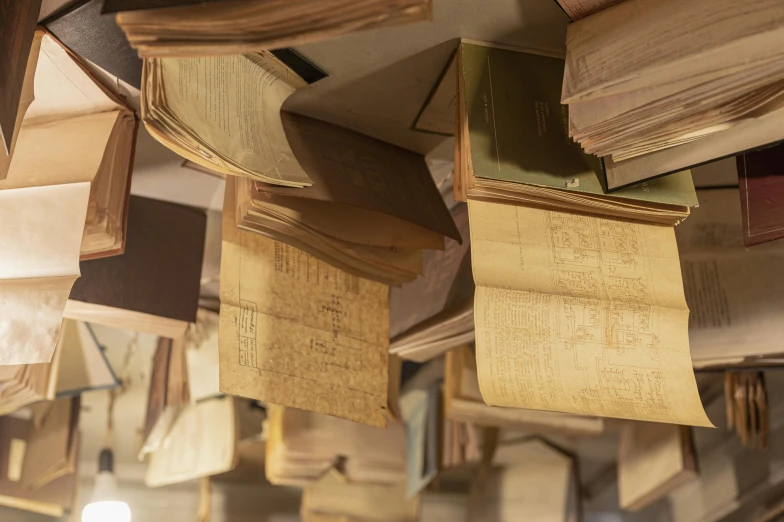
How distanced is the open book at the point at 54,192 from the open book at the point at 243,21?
0.86ft

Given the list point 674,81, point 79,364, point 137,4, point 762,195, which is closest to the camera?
point 137,4

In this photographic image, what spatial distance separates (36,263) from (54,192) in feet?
0.33

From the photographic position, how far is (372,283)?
4.43 ft

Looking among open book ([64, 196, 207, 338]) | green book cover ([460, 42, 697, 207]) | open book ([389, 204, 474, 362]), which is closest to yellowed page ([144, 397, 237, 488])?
open book ([64, 196, 207, 338])

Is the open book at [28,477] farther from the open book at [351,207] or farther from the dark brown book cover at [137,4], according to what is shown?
the dark brown book cover at [137,4]

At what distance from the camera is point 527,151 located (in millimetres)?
1102

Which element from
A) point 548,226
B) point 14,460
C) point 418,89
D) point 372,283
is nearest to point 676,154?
point 548,226

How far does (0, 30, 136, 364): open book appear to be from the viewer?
1084 millimetres

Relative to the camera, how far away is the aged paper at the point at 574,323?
3.38 ft

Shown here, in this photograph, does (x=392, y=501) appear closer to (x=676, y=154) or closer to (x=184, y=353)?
(x=184, y=353)

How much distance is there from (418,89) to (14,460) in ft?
5.13

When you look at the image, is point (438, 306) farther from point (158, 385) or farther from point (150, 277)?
point (158, 385)

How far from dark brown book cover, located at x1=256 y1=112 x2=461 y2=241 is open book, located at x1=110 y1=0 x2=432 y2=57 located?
0.92 feet

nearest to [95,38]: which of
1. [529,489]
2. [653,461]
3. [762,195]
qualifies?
[762,195]
